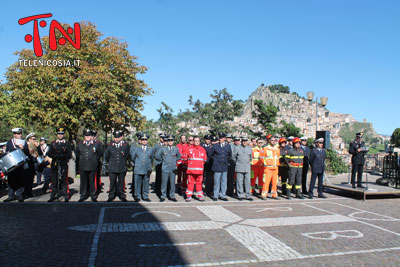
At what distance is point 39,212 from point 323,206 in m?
7.99

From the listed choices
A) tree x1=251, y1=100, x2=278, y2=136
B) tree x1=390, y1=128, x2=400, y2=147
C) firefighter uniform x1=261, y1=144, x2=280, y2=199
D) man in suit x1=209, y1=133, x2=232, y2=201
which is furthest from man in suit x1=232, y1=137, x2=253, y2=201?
tree x1=390, y1=128, x2=400, y2=147

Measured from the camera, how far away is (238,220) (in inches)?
305

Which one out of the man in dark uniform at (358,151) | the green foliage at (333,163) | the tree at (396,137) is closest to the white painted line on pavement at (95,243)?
the man in dark uniform at (358,151)

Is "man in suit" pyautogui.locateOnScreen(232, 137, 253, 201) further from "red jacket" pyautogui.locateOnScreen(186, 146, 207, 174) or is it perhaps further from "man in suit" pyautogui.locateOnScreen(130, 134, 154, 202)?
"man in suit" pyautogui.locateOnScreen(130, 134, 154, 202)

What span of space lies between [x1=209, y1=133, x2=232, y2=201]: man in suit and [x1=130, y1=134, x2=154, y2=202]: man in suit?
6.69 ft

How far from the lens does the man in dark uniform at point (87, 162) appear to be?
959 centimetres

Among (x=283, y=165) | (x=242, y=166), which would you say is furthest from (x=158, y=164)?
(x=283, y=165)

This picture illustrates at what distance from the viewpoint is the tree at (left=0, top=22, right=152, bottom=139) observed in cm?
1650

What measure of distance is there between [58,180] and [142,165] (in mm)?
2530

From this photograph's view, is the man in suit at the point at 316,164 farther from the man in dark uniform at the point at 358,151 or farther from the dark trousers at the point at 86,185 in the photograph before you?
the dark trousers at the point at 86,185

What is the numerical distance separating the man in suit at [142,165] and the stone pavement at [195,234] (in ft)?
1.80

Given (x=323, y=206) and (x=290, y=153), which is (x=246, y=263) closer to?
(x=323, y=206)

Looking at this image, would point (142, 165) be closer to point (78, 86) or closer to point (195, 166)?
point (195, 166)

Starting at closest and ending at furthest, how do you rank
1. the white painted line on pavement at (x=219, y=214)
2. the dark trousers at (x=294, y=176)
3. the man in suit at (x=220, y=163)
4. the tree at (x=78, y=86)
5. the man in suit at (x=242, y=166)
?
the white painted line on pavement at (x=219, y=214)
the man in suit at (x=220, y=163)
the man in suit at (x=242, y=166)
the dark trousers at (x=294, y=176)
the tree at (x=78, y=86)
